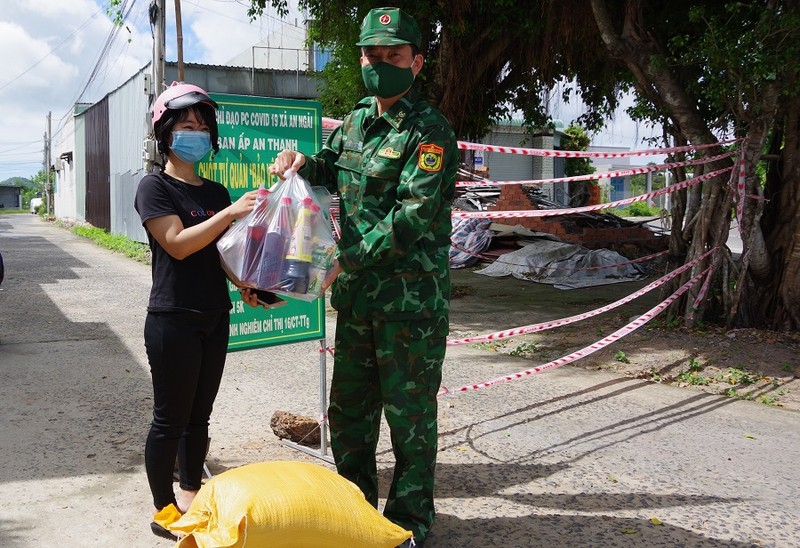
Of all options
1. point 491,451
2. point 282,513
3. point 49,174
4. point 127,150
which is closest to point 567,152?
point 491,451

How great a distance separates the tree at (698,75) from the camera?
22.7 ft

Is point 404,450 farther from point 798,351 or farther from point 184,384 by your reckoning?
point 798,351

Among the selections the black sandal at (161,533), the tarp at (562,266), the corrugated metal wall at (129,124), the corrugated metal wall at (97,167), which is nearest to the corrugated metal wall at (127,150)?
the corrugated metal wall at (129,124)

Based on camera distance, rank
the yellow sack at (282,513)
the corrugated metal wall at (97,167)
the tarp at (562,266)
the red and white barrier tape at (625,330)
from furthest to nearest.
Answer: the corrugated metal wall at (97,167)
the tarp at (562,266)
the red and white barrier tape at (625,330)
the yellow sack at (282,513)

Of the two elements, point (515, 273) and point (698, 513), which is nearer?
point (698, 513)

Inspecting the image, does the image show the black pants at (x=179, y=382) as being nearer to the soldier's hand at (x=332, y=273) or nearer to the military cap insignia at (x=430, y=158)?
the soldier's hand at (x=332, y=273)

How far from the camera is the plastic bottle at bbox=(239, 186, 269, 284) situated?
2.75m

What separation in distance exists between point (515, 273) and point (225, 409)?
8.72 meters

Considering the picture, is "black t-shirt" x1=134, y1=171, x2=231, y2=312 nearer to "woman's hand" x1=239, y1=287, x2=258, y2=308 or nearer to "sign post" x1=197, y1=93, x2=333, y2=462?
"woman's hand" x1=239, y1=287, x2=258, y2=308

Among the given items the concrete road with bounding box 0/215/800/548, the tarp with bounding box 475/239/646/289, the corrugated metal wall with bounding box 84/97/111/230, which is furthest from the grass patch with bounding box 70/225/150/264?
the concrete road with bounding box 0/215/800/548

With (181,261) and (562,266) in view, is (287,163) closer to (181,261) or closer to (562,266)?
(181,261)

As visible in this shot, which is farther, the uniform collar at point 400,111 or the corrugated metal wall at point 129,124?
the corrugated metal wall at point 129,124

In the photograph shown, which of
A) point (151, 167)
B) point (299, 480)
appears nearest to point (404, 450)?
point (299, 480)

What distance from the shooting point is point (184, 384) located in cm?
291
